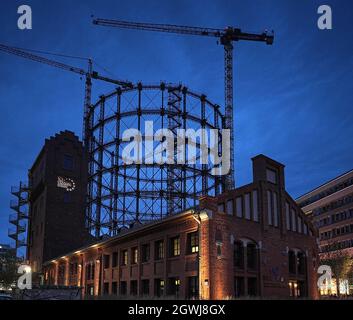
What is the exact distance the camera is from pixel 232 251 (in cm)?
3095

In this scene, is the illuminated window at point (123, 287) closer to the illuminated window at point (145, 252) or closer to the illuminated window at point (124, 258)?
the illuminated window at point (124, 258)

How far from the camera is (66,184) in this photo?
63.2m

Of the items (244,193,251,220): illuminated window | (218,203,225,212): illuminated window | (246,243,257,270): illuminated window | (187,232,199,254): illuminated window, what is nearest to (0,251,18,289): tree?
(187,232,199,254): illuminated window

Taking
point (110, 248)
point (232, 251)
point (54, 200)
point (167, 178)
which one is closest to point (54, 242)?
point (54, 200)

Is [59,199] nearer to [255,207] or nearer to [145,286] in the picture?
[145,286]

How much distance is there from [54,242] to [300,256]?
112ft

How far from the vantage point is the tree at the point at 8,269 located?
6496 centimetres

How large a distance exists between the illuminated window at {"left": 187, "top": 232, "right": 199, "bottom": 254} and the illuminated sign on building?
3491 centimetres

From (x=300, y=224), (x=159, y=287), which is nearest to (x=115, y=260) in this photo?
(x=159, y=287)

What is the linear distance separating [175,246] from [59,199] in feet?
108

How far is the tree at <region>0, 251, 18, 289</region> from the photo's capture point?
65.0m

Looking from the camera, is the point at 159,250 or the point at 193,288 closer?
the point at 193,288
